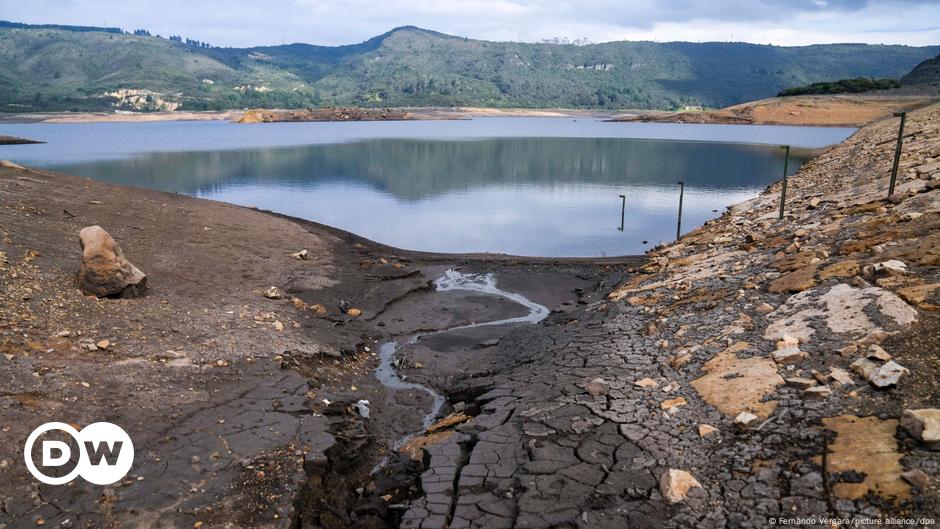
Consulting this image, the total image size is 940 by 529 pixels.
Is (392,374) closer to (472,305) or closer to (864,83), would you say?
(472,305)

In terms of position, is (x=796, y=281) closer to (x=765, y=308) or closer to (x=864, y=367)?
(x=765, y=308)

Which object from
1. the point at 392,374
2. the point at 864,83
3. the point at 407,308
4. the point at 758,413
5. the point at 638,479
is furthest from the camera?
the point at 864,83

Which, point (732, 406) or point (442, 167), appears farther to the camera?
point (442, 167)

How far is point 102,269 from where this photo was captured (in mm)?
11328

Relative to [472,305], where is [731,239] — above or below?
above

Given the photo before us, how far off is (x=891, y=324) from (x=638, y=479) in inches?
168

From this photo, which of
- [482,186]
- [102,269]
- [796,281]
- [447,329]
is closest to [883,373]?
[796,281]

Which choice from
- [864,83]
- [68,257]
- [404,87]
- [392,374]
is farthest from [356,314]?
[404,87]

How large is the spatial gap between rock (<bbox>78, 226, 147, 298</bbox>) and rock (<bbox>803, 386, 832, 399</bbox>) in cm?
1199

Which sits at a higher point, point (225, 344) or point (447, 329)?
point (225, 344)

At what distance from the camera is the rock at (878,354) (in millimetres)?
6914

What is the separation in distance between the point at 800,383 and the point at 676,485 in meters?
2.41

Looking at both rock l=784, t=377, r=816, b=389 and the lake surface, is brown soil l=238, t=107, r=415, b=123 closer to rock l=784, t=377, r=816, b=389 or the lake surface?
the lake surface

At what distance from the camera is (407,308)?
16875 millimetres
